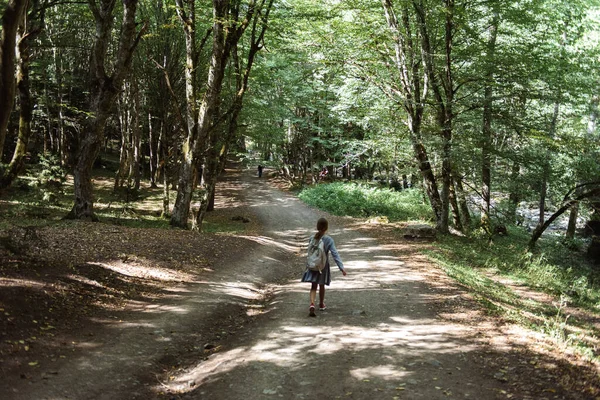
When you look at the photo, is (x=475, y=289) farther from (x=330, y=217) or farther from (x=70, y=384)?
(x=330, y=217)

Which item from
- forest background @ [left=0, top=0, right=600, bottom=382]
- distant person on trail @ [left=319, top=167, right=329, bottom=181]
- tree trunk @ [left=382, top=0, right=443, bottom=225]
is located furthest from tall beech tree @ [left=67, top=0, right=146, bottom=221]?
distant person on trail @ [left=319, top=167, right=329, bottom=181]

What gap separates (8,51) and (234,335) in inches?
203

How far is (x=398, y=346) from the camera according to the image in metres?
6.23

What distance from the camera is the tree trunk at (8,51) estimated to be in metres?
5.32

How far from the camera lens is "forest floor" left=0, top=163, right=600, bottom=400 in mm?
4965

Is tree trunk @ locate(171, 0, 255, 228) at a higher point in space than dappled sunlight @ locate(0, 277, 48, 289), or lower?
higher

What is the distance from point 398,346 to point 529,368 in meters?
1.69

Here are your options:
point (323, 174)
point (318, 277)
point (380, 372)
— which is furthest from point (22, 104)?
point (323, 174)

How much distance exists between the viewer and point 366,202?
26.8 metres

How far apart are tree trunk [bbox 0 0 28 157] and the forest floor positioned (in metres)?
2.69

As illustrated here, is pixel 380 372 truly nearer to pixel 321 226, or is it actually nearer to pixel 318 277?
pixel 318 277

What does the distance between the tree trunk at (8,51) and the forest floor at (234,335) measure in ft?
8.83

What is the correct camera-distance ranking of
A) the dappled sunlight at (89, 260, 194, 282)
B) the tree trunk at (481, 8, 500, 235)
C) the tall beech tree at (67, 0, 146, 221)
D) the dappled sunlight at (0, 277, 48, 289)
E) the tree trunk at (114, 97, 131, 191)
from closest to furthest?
the dappled sunlight at (0, 277, 48, 289) → the dappled sunlight at (89, 260, 194, 282) → the tall beech tree at (67, 0, 146, 221) → the tree trunk at (481, 8, 500, 235) → the tree trunk at (114, 97, 131, 191)

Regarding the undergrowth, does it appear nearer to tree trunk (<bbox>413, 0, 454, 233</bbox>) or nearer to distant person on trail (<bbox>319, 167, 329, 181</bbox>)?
tree trunk (<bbox>413, 0, 454, 233</bbox>)
